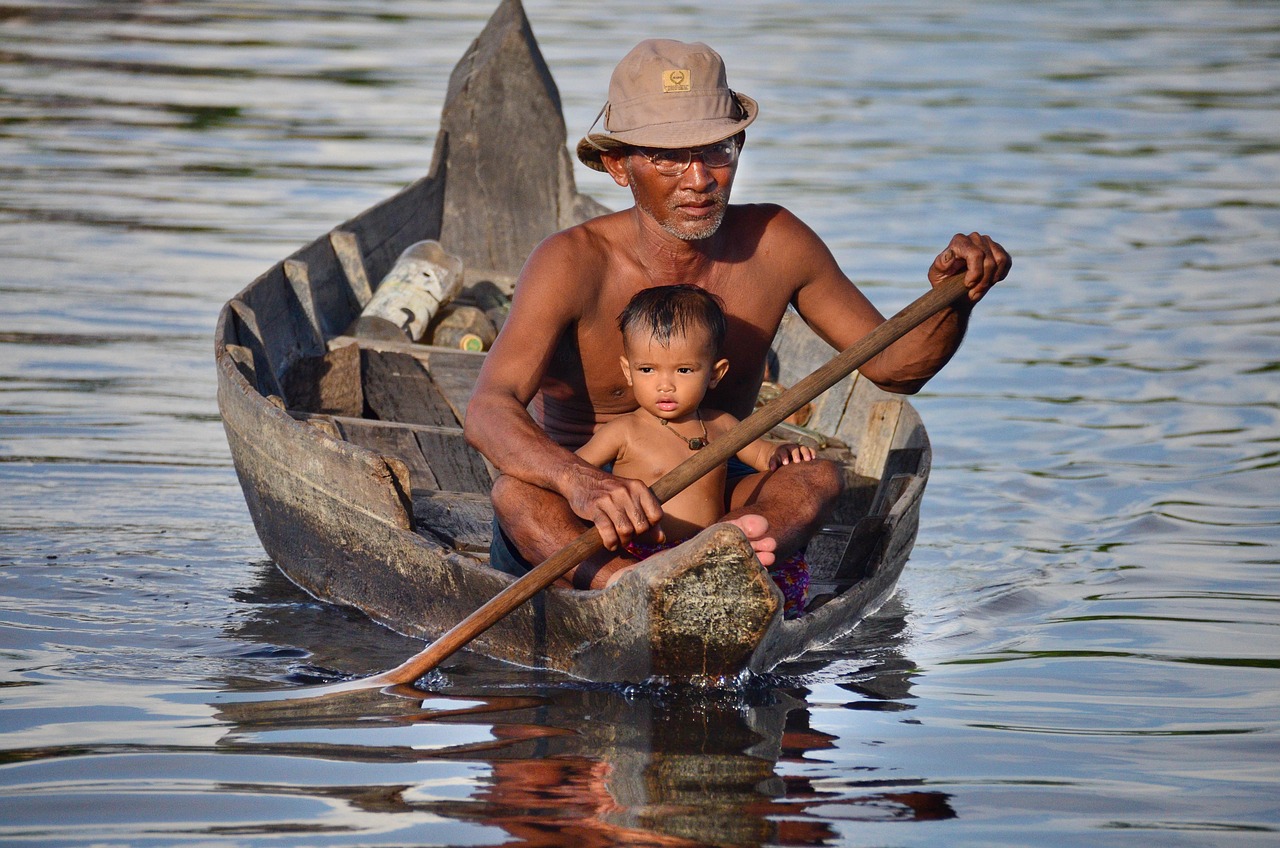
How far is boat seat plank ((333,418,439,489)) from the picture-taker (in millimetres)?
5355

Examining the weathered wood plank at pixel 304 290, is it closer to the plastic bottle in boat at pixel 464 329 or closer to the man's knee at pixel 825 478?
the plastic bottle in boat at pixel 464 329

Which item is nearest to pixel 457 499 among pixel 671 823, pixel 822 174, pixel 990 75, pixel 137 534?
pixel 137 534

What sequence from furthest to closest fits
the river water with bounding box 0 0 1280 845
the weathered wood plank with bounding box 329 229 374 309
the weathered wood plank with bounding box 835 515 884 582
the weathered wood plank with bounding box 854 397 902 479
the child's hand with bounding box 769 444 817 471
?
1. the weathered wood plank with bounding box 329 229 374 309
2. the weathered wood plank with bounding box 854 397 902 479
3. the weathered wood plank with bounding box 835 515 884 582
4. the child's hand with bounding box 769 444 817 471
5. the river water with bounding box 0 0 1280 845

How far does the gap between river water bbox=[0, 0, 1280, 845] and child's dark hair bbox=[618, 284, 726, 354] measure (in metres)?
0.84

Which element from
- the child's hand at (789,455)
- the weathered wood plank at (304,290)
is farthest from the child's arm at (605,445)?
A: the weathered wood plank at (304,290)

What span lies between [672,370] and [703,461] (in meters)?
0.37

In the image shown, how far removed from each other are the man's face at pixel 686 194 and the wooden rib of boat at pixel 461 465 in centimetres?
94

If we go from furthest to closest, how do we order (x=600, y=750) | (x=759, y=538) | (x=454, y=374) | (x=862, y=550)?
(x=454, y=374) → (x=862, y=550) → (x=759, y=538) → (x=600, y=750)

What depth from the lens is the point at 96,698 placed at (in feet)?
12.8

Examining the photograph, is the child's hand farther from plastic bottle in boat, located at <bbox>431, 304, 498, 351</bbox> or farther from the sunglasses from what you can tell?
plastic bottle in boat, located at <bbox>431, 304, 498, 351</bbox>

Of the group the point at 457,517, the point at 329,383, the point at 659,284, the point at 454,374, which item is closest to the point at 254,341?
the point at 329,383

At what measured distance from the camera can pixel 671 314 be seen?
393cm

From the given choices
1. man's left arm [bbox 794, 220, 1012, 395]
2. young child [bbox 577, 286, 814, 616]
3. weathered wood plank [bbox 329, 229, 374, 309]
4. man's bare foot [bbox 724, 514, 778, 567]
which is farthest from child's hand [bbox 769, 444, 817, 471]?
weathered wood plank [bbox 329, 229, 374, 309]

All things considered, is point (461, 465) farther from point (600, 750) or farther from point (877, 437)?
point (600, 750)
